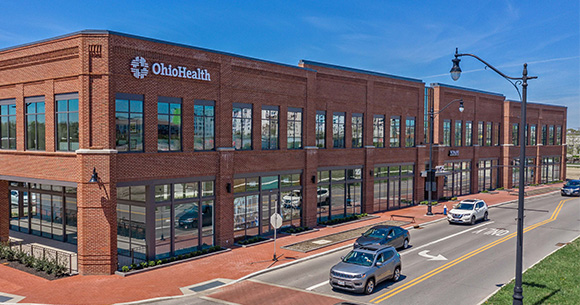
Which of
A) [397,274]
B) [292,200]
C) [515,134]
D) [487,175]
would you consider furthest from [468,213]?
[515,134]

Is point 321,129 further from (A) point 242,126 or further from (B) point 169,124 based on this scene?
(B) point 169,124

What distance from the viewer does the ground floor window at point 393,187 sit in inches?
1634

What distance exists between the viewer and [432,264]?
928 inches

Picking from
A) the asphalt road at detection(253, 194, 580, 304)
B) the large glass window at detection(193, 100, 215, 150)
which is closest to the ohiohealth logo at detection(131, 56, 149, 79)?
the large glass window at detection(193, 100, 215, 150)

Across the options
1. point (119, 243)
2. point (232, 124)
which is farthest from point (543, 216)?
point (119, 243)

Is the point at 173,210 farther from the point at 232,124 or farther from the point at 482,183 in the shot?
the point at 482,183

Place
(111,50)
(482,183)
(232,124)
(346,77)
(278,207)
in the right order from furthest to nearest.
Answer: (482,183), (346,77), (278,207), (232,124), (111,50)

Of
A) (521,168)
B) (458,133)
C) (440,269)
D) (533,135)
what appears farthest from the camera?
(533,135)

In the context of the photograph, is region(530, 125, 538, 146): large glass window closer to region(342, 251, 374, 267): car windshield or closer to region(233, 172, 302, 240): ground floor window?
region(233, 172, 302, 240): ground floor window

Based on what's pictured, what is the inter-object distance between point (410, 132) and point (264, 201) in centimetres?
2104

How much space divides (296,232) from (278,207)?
7.27ft

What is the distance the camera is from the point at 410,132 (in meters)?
45.0

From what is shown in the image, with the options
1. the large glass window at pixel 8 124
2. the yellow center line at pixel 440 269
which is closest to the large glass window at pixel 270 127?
the yellow center line at pixel 440 269

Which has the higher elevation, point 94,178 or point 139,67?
point 139,67
